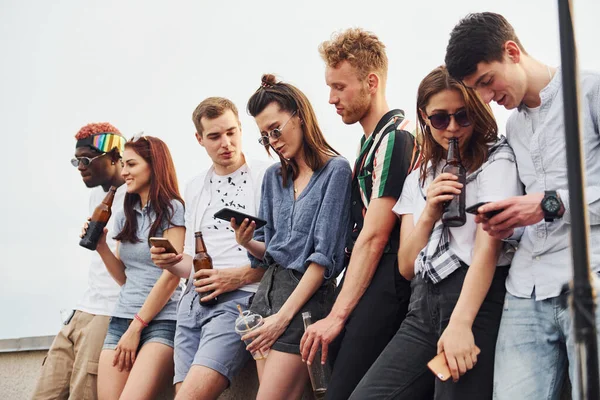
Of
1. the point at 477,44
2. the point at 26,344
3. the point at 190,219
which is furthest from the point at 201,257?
the point at 26,344

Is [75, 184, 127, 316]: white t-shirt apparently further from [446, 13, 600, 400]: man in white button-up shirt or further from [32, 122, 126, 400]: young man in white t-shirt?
[446, 13, 600, 400]: man in white button-up shirt

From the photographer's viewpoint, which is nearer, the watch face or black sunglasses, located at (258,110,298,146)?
the watch face

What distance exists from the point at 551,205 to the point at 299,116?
66.4 inches

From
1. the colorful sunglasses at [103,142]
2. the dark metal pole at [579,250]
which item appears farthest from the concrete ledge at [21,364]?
the dark metal pole at [579,250]

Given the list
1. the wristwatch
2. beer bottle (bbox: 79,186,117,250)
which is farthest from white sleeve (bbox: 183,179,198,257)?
the wristwatch

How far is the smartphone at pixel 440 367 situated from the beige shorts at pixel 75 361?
287 centimetres

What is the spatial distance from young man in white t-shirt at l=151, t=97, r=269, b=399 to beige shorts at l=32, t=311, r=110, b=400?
0.94 m

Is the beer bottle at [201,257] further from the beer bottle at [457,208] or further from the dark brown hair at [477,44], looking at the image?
the dark brown hair at [477,44]

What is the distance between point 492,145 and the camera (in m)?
2.94

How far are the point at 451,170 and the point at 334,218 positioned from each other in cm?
79

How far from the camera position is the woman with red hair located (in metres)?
4.35

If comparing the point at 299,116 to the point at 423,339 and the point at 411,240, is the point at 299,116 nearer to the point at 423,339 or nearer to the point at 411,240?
the point at 411,240

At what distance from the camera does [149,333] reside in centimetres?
446

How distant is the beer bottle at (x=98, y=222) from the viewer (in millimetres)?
4848
